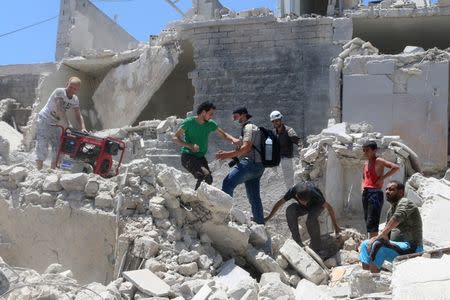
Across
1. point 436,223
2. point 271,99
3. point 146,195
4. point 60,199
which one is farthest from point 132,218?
point 271,99

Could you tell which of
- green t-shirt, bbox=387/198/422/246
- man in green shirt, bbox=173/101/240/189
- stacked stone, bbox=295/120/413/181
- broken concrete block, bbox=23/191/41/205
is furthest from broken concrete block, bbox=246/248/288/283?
stacked stone, bbox=295/120/413/181

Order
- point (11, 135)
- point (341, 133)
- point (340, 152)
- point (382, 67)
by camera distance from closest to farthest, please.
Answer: point (340, 152) < point (341, 133) < point (382, 67) < point (11, 135)

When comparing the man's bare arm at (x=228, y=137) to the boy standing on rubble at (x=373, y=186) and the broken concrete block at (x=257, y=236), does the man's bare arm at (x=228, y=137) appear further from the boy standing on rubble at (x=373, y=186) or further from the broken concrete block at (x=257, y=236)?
the boy standing on rubble at (x=373, y=186)

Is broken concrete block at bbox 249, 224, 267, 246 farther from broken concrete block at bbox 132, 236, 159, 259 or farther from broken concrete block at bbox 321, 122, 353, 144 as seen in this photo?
broken concrete block at bbox 321, 122, 353, 144

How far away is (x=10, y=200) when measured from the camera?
716 cm

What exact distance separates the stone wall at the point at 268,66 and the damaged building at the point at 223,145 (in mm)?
27

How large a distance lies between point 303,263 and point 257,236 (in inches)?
19.7

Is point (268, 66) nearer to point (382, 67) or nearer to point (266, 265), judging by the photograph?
point (382, 67)

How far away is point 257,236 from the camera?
691 centimetres

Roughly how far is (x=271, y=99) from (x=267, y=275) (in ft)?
28.8

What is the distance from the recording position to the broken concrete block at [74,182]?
692cm

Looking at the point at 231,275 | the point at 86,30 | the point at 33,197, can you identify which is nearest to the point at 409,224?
the point at 231,275

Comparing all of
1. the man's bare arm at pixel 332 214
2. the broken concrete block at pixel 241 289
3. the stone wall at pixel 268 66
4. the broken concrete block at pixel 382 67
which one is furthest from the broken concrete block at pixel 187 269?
the stone wall at pixel 268 66

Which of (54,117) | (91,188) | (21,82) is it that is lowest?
(91,188)
